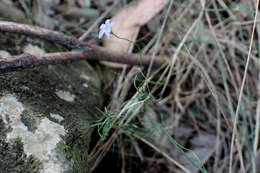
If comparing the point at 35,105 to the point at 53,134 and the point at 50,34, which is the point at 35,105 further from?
the point at 50,34

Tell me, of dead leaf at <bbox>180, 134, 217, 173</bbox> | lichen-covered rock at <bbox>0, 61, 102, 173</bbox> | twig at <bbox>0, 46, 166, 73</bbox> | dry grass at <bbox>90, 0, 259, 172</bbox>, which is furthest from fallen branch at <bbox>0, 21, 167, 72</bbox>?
dead leaf at <bbox>180, 134, 217, 173</bbox>

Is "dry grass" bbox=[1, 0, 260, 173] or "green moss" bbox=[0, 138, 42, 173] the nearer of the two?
"green moss" bbox=[0, 138, 42, 173]

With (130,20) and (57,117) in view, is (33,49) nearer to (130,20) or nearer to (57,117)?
(57,117)

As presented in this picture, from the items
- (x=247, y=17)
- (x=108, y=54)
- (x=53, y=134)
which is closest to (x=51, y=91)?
(x=53, y=134)

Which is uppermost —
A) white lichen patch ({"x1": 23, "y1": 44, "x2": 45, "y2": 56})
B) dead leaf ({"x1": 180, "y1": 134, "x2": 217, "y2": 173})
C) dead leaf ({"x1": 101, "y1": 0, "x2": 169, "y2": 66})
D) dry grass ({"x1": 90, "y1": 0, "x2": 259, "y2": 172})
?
dead leaf ({"x1": 101, "y1": 0, "x2": 169, "y2": 66})

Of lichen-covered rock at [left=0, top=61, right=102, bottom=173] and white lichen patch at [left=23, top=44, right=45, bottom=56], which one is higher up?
white lichen patch at [left=23, top=44, right=45, bottom=56]

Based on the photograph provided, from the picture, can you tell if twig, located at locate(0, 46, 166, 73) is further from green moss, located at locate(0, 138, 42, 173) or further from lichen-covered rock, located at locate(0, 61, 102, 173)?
green moss, located at locate(0, 138, 42, 173)
